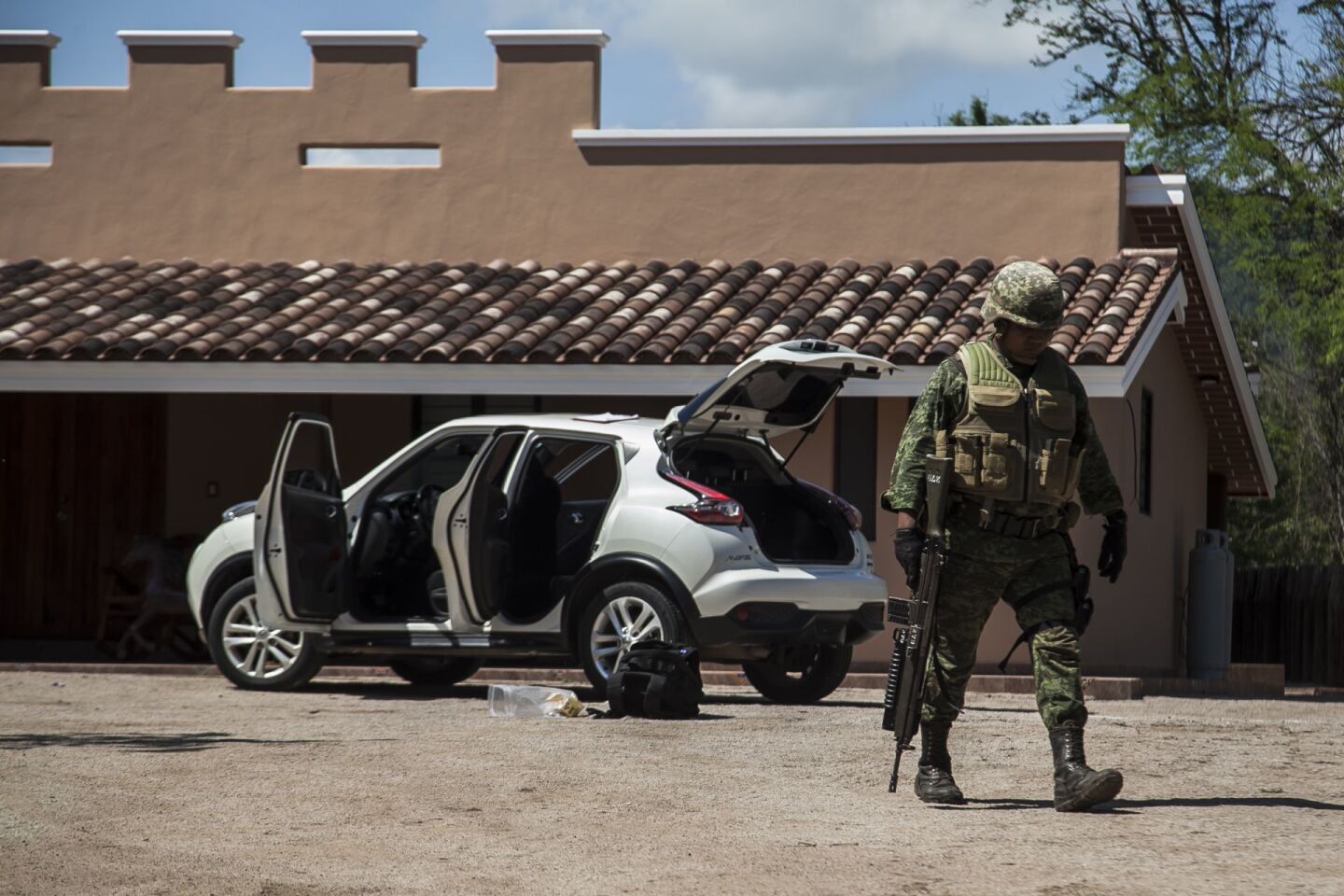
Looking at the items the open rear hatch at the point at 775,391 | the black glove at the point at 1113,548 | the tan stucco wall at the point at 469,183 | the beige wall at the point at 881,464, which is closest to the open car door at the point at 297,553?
the open rear hatch at the point at 775,391

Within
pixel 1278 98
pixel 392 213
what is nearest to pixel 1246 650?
pixel 1278 98

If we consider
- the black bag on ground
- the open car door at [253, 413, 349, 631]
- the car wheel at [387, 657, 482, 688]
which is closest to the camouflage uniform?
the black bag on ground

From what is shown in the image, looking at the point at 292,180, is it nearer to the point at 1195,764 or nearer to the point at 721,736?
the point at 721,736

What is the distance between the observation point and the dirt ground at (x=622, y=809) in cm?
603

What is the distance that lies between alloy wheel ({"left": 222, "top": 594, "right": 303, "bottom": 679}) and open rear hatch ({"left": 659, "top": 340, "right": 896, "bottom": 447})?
3.01 m

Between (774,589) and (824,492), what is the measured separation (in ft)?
3.45

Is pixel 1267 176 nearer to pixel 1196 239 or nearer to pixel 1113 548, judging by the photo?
pixel 1196 239

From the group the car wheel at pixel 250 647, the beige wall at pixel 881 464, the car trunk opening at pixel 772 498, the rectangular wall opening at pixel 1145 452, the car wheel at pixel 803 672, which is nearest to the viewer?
the car trunk opening at pixel 772 498

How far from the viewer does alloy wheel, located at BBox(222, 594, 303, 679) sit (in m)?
13.2

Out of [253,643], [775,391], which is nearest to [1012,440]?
[775,391]

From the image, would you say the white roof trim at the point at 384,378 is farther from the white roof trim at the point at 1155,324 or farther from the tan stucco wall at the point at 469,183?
the tan stucco wall at the point at 469,183

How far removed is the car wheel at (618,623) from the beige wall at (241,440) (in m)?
7.19

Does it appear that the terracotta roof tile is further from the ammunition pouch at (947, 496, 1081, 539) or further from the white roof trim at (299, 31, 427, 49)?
the ammunition pouch at (947, 496, 1081, 539)

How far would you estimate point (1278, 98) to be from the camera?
102 feet
